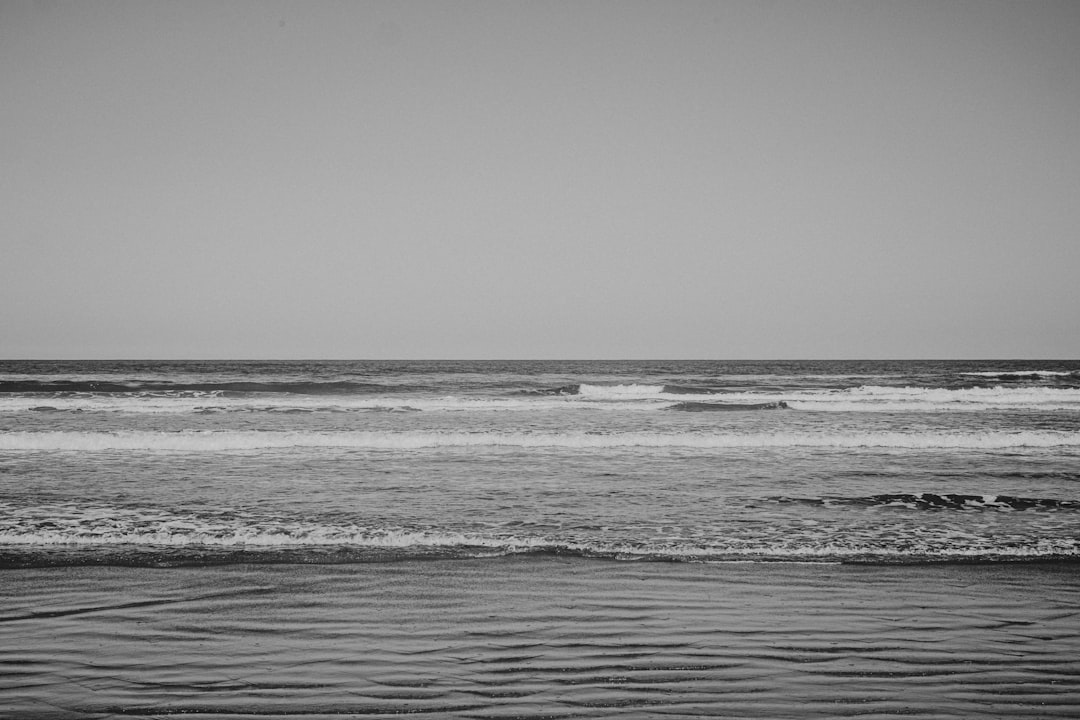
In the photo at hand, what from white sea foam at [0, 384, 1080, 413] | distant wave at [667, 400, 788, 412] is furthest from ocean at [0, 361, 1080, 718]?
distant wave at [667, 400, 788, 412]

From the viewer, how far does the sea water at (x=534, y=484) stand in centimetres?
759

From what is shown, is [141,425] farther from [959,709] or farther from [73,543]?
[959,709]

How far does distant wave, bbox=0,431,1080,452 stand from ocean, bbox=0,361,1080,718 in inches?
25.9

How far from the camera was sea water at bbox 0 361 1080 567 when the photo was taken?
7.59 meters

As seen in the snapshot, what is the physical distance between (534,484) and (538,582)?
514cm

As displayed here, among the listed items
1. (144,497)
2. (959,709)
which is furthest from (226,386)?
(959,709)

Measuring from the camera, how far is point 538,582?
6.27 metres

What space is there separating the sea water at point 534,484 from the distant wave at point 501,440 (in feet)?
0.32

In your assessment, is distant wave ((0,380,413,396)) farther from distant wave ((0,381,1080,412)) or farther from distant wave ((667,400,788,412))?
distant wave ((667,400,788,412))

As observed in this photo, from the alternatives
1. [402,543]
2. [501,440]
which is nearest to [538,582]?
[402,543]

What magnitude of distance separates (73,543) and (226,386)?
31.9 m

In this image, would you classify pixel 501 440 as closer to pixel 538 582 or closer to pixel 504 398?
pixel 538 582

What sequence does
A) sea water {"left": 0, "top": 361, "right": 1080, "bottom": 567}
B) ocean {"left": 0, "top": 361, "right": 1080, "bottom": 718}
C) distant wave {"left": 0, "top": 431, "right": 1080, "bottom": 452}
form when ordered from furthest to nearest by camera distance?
1. distant wave {"left": 0, "top": 431, "right": 1080, "bottom": 452}
2. sea water {"left": 0, "top": 361, "right": 1080, "bottom": 567}
3. ocean {"left": 0, "top": 361, "right": 1080, "bottom": 718}

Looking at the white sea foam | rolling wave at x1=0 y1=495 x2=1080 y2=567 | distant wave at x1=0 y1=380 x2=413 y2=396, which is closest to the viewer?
rolling wave at x1=0 y1=495 x2=1080 y2=567
